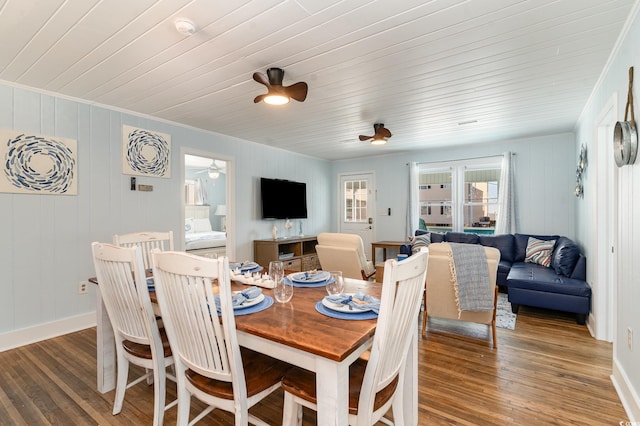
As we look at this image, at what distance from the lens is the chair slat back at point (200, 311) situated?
1.23 meters

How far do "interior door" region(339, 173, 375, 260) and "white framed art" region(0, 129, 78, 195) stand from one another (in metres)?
4.99

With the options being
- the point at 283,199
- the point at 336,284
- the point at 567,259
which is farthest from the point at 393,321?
the point at 283,199

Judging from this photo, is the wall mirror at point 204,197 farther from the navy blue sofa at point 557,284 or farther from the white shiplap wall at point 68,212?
the navy blue sofa at point 557,284

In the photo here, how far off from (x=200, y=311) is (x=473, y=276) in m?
2.37

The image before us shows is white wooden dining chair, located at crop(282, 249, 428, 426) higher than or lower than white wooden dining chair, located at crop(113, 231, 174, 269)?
lower

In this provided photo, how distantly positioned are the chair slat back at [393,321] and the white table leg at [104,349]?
1831 millimetres

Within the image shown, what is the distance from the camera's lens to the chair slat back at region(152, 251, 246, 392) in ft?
4.03

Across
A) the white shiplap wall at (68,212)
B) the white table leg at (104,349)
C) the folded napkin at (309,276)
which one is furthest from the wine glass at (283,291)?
the white shiplap wall at (68,212)

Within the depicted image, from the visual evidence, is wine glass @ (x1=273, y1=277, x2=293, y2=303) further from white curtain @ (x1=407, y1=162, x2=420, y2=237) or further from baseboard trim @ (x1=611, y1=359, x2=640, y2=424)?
white curtain @ (x1=407, y1=162, x2=420, y2=237)

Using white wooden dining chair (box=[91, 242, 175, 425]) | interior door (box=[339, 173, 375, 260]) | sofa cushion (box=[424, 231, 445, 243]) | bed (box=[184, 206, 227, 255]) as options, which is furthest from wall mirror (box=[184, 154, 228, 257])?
white wooden dining chair (box=[91, 242, 175, 425])

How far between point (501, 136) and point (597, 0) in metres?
3.48

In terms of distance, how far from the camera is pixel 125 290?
5.50 feet

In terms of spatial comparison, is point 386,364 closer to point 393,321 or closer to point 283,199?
point 393,321

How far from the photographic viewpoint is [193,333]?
135 cm
